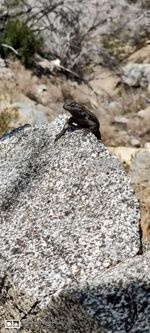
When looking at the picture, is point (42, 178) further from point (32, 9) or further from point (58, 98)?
point (32, 9)

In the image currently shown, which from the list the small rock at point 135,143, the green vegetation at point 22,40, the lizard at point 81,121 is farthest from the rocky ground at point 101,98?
the lizard at point 81,121

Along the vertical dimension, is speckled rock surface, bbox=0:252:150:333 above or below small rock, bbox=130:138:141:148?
above

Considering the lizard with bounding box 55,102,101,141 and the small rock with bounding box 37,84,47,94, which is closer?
the lizard with bounding box 55,102,101,141

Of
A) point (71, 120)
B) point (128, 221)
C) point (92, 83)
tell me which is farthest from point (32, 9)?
point (128, 221)

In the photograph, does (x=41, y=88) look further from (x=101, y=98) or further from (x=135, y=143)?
(x=135, y=143)

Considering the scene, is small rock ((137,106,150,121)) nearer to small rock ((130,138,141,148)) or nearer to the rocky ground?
the rocky ground

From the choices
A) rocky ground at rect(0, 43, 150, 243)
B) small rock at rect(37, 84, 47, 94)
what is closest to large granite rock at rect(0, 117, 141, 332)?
rocky ground at rect(0, 43, 150, 243)
